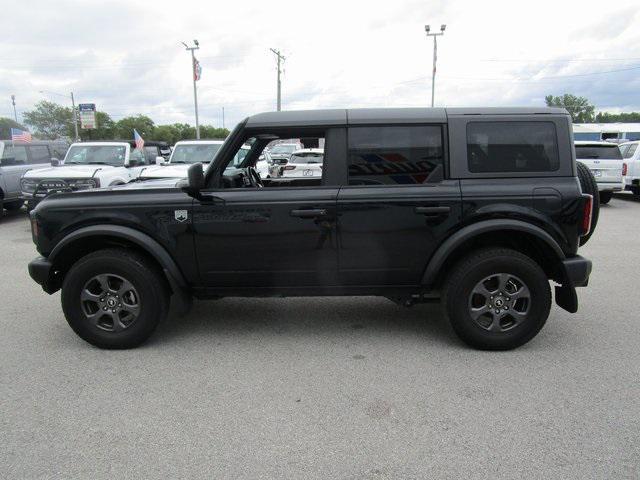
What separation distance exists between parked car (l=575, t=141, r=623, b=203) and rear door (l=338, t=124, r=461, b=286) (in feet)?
36.2

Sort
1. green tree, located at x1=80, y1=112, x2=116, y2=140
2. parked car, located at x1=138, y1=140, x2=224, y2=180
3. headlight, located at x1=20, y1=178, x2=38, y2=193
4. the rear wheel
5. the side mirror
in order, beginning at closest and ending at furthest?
the side mirror, headlight, located at x1=20, y1=178, x2=38, y2=193, parked car, located at x1=138, y1=140, x2=224, y2=180, the rear wheel, green tree, located at x1=80, y1=112, x2=116, y2=140

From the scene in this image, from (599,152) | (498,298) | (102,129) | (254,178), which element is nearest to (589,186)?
(498,298)

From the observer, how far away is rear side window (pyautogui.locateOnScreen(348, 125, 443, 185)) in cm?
379

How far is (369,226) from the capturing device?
3803 mm

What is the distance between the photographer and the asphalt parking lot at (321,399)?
8.42ft

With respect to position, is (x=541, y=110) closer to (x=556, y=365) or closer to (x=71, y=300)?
(x=556, y=365)

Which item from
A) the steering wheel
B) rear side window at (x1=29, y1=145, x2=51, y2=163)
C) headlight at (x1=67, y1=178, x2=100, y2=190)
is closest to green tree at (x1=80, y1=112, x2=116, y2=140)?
rear side window at (x1=29, y1=145, x2=51, y2=163)

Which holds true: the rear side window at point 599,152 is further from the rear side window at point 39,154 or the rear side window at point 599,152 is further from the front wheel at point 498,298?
the rear side window at point 39,154

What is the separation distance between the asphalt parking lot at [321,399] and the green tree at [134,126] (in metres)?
79.9

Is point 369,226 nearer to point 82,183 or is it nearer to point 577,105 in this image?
point 82,183

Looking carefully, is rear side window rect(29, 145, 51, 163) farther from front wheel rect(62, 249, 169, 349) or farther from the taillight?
the taillight

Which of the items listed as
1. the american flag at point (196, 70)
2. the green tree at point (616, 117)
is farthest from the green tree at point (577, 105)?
the american flag at point (196, 70)

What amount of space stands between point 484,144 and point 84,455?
337 centimetres

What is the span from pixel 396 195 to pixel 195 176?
153 cm
